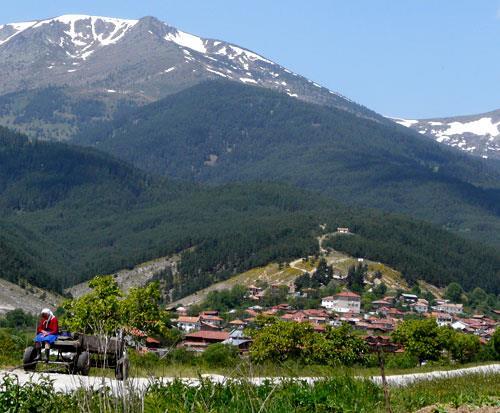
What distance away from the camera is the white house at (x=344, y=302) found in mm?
161250

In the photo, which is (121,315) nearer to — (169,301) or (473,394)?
(473,394)

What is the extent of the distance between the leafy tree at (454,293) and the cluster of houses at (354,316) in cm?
672

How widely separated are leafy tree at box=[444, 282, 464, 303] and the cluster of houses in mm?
6718

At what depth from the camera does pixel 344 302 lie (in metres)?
164

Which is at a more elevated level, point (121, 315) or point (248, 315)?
point (121, 315)

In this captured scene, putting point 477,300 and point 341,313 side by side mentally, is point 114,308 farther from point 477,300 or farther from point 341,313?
point 477,300

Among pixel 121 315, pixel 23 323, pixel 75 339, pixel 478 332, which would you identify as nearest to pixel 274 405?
pixel 75 339

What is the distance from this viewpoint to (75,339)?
731 inches

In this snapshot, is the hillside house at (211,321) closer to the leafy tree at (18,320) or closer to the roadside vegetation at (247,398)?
the leafy tree at (18,320)

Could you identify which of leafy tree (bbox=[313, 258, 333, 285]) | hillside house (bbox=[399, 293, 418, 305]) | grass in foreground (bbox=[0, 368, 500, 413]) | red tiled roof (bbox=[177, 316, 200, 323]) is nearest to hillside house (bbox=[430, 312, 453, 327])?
hillside house (bbox=[399, 293, 418, 305])

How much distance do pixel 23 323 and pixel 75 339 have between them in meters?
115

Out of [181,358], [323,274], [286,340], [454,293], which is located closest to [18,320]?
[323,274]

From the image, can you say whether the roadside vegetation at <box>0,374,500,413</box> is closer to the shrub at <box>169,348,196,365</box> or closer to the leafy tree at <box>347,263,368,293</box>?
the shrub at <box>169,348,196,365</box>

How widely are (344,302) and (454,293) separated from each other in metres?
41.9
